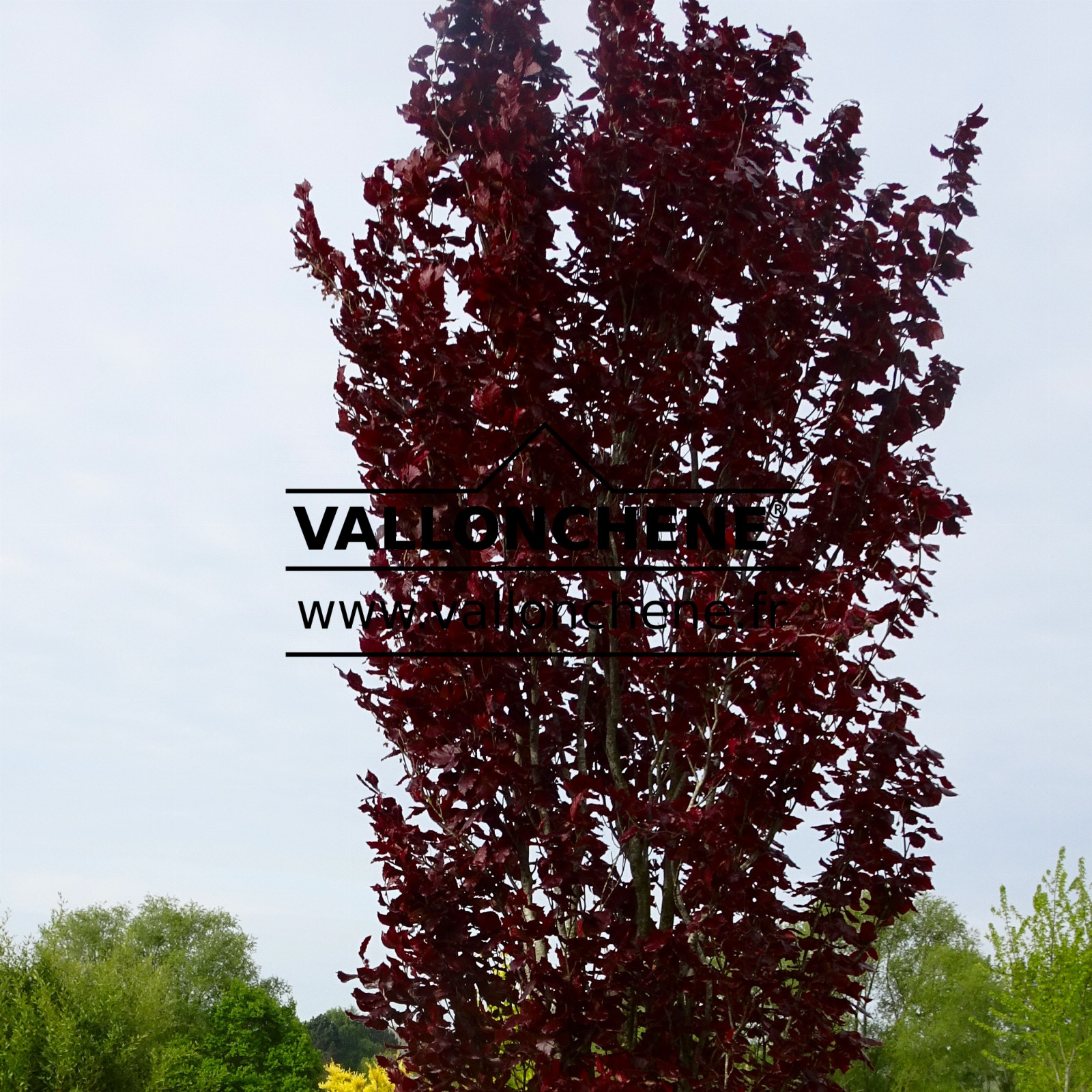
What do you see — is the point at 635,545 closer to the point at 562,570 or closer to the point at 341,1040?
the point at 562,570

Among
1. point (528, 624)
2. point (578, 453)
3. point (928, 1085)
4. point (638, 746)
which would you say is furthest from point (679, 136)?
point (928, 1085)

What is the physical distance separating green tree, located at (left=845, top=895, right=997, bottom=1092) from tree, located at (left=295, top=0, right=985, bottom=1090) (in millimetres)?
22862

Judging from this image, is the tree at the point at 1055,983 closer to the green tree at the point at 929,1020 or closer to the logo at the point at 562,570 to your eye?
the green tree at the point at 929,1020

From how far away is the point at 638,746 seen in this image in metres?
4.07

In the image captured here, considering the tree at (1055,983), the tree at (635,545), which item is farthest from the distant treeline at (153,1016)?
the tree at (1055,983)

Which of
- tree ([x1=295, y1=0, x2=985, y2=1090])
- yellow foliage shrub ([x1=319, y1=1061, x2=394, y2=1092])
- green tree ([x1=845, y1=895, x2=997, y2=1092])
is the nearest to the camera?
tree ([x1=295, y1=0, x2=985, y2=1090])

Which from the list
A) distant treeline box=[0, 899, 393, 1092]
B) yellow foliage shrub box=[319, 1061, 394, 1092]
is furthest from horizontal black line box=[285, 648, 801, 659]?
yellow foliage shrub box=[319, 1061, 394, 1092]

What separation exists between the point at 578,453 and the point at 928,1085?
2571 cm

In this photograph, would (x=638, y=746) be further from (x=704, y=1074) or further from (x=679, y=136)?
(x=679, y=136)

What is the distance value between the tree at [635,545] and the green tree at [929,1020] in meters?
22.9

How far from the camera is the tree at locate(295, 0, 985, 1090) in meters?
3.45

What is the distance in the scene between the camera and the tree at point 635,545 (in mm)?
3453

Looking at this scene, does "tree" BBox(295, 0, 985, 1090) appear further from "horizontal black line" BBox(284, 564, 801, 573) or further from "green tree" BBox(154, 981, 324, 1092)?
"green tree" BBox(154, 981, 324, 1092)

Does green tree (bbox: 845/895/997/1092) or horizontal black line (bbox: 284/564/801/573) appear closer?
horizontal black line (bbox: 284/564/801/573)
